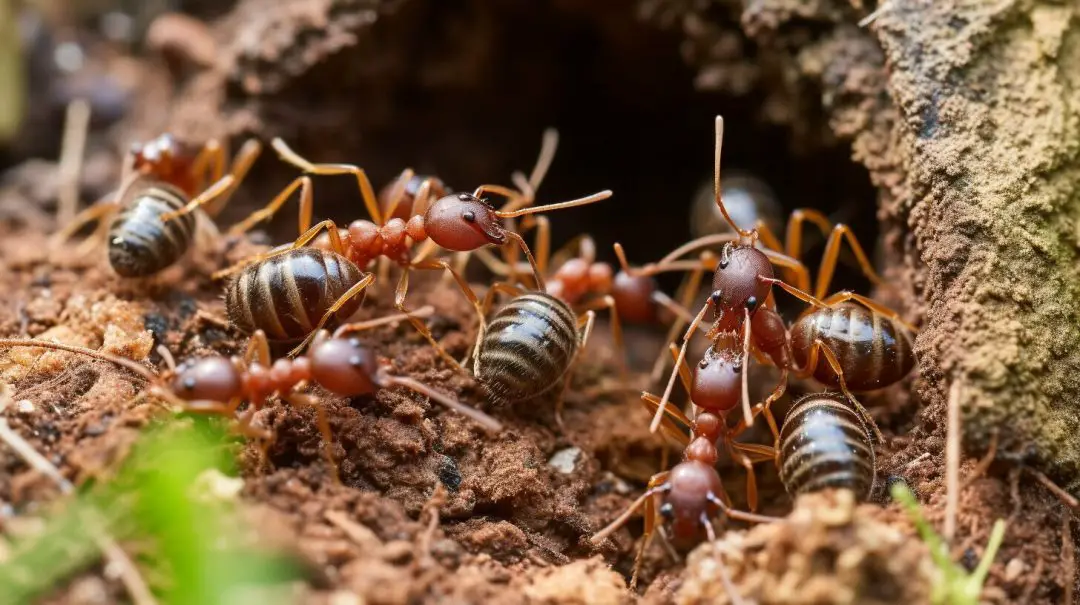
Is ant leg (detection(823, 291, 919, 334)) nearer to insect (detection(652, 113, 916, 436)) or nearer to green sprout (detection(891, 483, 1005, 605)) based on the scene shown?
insect (detection(652, 113, 916, 436))

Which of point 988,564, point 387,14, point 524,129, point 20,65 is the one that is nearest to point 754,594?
point 988,564

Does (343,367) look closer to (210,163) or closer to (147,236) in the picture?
(147,236)

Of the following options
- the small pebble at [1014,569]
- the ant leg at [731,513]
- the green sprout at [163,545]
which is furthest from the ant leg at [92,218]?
the small pebble at [1014,569]

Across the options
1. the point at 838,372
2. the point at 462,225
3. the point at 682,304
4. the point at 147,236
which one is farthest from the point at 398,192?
the point at 838,372

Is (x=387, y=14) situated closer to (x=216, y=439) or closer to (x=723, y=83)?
(x=723, y=83)

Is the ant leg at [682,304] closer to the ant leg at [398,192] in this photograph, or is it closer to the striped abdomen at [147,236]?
the ant leg at [398,192]
